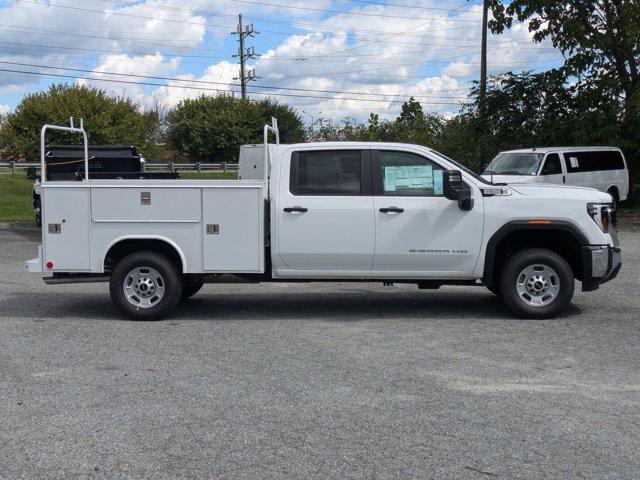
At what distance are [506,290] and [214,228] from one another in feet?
10.4

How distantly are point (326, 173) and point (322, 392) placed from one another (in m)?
3.28

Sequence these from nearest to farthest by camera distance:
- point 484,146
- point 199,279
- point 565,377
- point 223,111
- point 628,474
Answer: point 628,474 → point 565,377 → point 199,279 → point 484,146 → point 223,111

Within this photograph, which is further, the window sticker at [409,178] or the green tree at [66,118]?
the green tree at [66,118]

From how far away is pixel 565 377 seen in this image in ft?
20.8

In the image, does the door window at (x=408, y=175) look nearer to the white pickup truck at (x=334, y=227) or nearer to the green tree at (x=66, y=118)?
the white pickup truck at (x=334, y=227)

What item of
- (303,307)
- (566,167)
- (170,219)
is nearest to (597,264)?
(303,307)

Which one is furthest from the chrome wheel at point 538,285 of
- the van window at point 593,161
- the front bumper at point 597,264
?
the van window at point 593,161

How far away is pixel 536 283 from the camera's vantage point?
8.64 meters

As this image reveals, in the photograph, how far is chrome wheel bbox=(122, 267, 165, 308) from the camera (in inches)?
343

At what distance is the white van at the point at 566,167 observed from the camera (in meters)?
20.2

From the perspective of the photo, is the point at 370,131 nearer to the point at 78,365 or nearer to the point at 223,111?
the point at 223,111

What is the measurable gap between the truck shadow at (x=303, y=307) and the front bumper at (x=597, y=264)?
61 centimetres

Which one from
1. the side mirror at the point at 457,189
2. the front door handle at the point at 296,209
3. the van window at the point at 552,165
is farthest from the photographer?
the van window at the point at 552,165

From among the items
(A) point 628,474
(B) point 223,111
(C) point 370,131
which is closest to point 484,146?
(C) point 370,131
